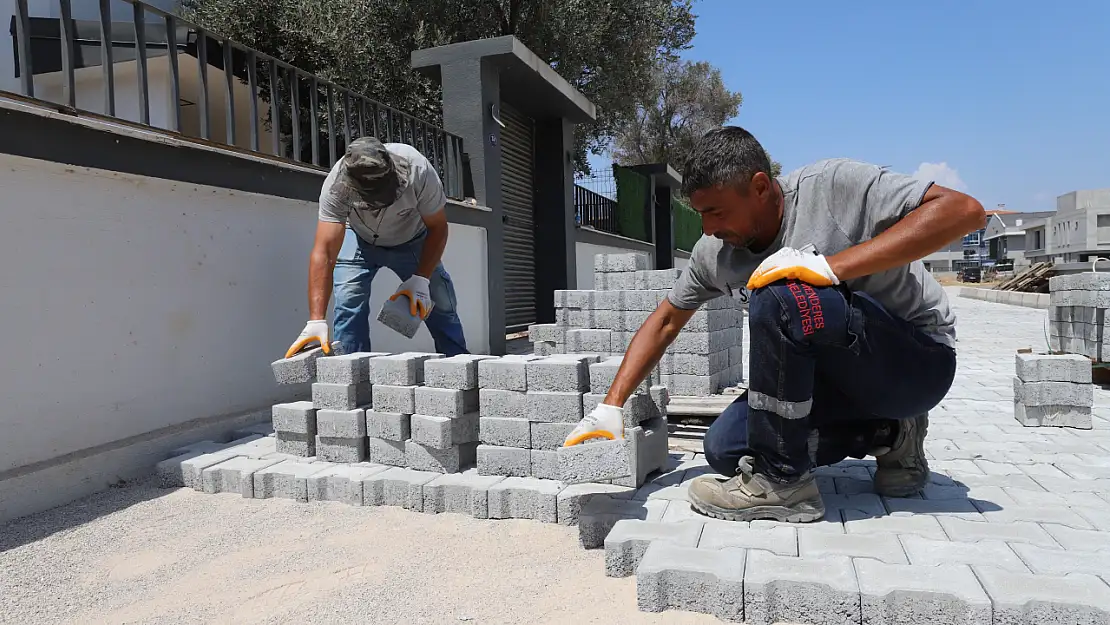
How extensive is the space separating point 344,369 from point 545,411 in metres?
1.10

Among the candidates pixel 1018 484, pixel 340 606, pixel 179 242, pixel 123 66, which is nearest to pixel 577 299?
pixel 179 242

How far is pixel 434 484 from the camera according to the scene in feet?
10.4

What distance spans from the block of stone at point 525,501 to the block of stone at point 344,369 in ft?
3.22

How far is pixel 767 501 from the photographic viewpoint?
2412 millimetres

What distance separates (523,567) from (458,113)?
7.05m

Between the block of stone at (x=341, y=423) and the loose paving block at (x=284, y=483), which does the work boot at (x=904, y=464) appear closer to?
the block of stone at (x=341, y=423)

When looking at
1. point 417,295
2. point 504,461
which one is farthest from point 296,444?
point 504,461

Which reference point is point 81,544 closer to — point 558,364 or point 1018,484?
point 558,364

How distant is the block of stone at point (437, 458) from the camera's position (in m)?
3.32

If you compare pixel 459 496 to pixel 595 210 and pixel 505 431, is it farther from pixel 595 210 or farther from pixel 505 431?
pixel 595 210

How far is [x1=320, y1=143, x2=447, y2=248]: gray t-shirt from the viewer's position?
412 cm

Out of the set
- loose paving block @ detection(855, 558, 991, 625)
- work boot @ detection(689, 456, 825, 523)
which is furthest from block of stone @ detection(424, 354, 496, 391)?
loose paving block @ detection(855, 558, 991, 625)

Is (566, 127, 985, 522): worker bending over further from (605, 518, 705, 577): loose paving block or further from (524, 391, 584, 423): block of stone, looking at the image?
(524, 391, 584, 423): block of stone

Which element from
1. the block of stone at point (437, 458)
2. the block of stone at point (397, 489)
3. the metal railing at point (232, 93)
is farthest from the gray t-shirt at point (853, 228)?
the metal railing at point (232, 93)
